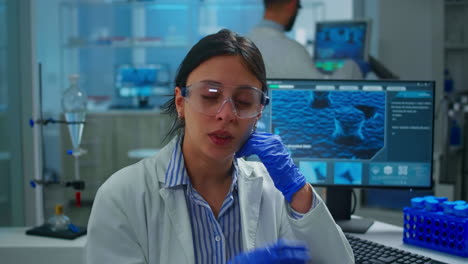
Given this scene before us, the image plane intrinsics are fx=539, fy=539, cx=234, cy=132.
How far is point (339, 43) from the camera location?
396 centimetres

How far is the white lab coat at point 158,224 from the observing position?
46.4 inches

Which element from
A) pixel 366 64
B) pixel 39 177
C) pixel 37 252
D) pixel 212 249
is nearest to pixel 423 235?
pixel 212 249

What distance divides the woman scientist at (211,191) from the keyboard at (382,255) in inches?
7.6

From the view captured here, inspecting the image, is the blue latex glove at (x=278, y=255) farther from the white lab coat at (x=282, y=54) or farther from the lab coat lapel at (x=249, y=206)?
the white lab coat at (x=282, y=54)

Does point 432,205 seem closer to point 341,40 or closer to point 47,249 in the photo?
point 47,249

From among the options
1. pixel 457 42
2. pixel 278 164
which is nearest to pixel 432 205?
pixel 278 164

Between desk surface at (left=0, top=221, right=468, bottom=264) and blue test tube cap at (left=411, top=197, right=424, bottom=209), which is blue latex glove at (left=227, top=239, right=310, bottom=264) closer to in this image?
blue test tube cap at (left=411, top=197, right=424, bottom=209)

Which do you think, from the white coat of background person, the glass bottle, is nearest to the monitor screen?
the white coat of background person

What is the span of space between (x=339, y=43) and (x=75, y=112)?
7.75 ft

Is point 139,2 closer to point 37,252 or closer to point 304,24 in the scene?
point 304,24

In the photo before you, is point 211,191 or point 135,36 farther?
point 135,36

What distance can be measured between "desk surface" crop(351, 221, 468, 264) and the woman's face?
0.72 meters

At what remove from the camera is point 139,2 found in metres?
5.80

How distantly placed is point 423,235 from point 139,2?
15.7 feet
